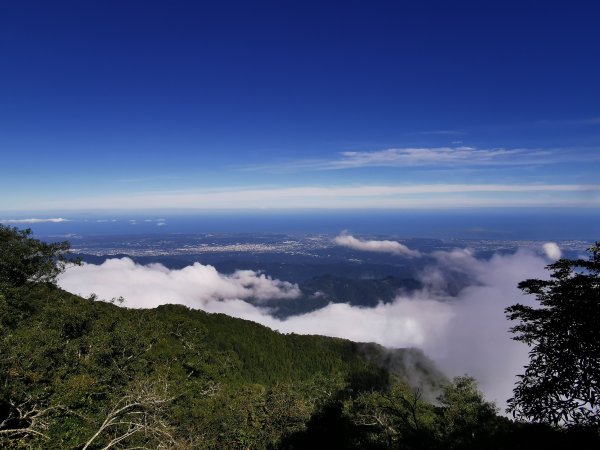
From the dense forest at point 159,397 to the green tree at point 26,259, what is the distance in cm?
13

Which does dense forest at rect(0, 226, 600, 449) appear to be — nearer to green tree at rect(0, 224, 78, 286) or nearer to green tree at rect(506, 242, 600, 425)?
green tree at rect(0, 224, 78, 286)

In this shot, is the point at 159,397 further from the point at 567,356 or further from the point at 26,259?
the point at 26,259

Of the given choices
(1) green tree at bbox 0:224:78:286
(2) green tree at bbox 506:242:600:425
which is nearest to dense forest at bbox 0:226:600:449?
(1) green tree at bbox 0:224:78:286

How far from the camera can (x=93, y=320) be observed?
37.4m

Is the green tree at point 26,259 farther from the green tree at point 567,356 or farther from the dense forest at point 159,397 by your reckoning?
the green tree at point 567,356

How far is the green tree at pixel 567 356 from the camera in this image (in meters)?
10.8

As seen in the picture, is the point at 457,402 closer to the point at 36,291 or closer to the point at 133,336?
the point at 133,336

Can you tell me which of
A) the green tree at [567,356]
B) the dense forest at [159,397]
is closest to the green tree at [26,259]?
the dense forest at [159,397]

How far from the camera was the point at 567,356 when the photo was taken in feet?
36.4

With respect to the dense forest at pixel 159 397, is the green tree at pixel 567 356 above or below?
above

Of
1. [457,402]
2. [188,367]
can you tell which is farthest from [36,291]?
[457,402]

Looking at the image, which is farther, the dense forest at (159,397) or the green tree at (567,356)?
the dense forest at (159,397)

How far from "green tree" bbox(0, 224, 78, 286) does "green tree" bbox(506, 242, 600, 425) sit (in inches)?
1828

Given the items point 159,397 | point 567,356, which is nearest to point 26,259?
point 159,397
